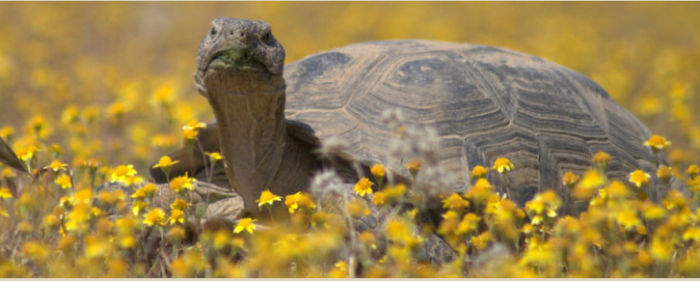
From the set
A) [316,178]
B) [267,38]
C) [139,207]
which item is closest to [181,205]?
[139,207]

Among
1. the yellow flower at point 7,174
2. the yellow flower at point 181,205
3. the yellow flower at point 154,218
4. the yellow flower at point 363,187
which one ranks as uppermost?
the yellow flower at point 363,187

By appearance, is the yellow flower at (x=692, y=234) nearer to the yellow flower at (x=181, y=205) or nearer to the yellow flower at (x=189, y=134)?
the yellow flower at (x=181, y=205)

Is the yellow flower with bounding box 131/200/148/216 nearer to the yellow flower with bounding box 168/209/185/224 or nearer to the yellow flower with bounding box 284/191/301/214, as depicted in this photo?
the yellow flower with bounding box 168/209/185/224

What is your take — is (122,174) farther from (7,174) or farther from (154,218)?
(7,174)

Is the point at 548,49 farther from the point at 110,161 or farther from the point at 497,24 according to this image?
the point at 110,161

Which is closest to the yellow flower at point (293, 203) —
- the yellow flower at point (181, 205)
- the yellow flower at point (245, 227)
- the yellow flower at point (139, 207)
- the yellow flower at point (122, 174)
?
the yellow flower at point (245, 227)

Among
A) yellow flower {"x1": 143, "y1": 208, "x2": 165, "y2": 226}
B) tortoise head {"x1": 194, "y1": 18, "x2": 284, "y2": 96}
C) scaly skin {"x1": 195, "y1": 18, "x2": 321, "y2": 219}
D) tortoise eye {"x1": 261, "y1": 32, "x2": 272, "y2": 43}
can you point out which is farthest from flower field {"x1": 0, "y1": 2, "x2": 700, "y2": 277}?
tortoise eye {"x1": 261, "y1": 32, "x2": 272, "y2": 43}

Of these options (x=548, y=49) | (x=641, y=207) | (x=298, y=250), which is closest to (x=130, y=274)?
(x=298, y=250)
